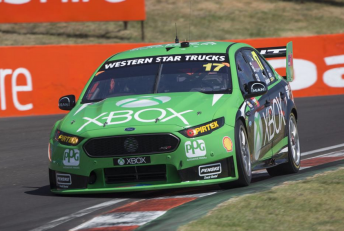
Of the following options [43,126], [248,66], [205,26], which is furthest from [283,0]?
[248,66]

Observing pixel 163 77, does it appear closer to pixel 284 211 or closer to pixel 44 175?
pixel 44 175

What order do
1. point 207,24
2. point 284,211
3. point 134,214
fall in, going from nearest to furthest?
point 284,211, point 134,214, point 207,24

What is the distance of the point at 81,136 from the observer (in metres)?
7.28

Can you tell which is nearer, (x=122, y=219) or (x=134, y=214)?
(x=122, y=219)

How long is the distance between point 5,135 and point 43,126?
1123mm

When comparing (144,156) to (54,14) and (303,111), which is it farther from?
(54,14)

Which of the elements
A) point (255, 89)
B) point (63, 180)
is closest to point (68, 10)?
point (255, 89)

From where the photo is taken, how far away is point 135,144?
23.5 feet

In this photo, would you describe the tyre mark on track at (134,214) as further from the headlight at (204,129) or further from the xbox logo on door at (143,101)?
the xbox logo on door at (143,101)

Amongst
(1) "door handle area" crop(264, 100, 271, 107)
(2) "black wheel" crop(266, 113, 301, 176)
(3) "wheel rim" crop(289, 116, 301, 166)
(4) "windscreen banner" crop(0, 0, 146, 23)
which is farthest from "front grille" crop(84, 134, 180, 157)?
(4) "windscreen banner" crop(0, 0, 146, 23)

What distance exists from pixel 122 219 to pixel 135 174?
3.38ft

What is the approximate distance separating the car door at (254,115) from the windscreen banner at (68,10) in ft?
55.6

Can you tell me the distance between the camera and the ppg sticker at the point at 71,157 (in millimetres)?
7301

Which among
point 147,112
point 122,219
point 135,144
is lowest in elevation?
point 122,219
